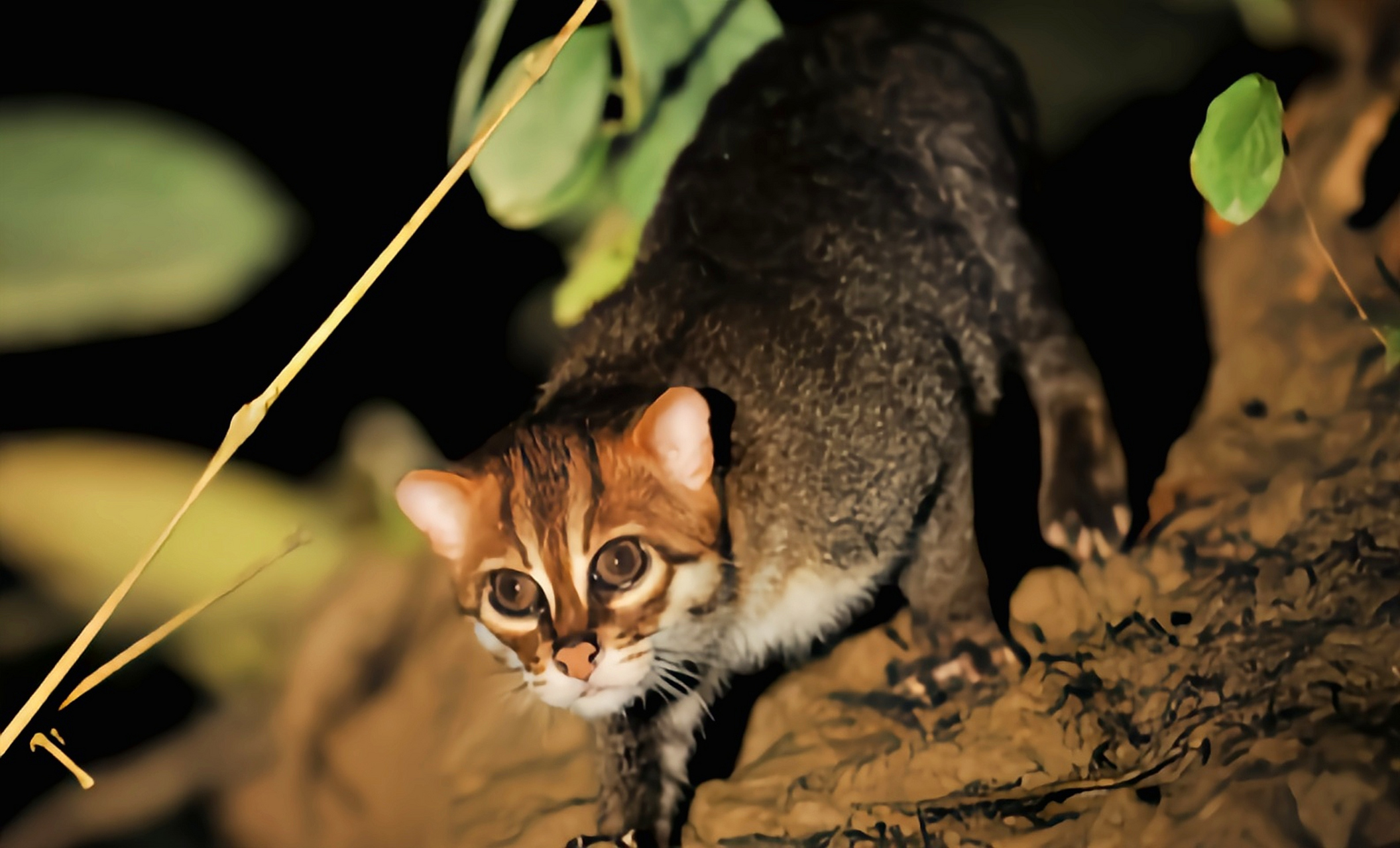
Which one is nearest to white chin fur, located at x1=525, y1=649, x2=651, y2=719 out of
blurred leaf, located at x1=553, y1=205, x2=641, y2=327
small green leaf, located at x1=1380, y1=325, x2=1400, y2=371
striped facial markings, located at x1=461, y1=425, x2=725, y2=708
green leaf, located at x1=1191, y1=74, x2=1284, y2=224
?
striped facial markings, located at x1=461, y1=425, x2=725, y2=708

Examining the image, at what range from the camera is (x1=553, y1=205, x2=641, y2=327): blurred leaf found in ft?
4.71

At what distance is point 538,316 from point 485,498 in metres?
0.39

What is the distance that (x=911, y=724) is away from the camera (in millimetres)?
1379

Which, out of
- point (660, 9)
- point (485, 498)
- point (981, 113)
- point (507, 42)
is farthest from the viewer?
point (981, 113)

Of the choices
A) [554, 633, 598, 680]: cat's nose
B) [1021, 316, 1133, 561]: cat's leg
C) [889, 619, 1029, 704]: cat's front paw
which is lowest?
[889, 619, 1029, 704]: cat's front paw

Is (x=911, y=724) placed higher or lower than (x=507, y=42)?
lower

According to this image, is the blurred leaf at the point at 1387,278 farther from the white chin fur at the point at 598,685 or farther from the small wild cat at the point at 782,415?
the white chin fur at the point at 598,685

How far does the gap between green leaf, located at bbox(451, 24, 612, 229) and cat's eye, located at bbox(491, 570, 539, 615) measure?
→ 1.47 feet

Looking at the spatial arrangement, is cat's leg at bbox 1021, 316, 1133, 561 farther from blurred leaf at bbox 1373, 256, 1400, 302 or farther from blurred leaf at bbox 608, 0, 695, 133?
blurred leaf at bbox 608, 0, 695, 133

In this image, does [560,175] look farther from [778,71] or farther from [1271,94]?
[1271,94]

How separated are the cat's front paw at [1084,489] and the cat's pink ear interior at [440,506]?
839 millimetres

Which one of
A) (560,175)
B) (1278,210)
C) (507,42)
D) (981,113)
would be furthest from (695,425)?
(1278,210)

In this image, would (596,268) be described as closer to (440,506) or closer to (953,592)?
(440,506)

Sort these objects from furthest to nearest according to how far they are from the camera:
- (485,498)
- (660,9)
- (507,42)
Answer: (660,9), (507,42), (485,498)
